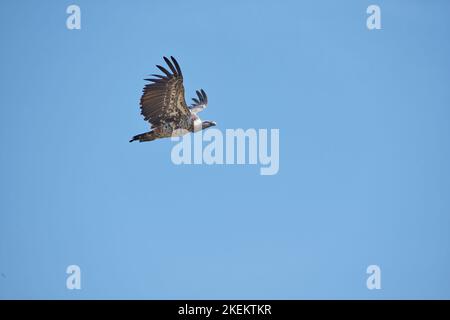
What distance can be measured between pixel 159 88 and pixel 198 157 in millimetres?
4703

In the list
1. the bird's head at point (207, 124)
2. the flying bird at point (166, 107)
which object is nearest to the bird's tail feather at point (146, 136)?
the flying bird at point (166, 107)

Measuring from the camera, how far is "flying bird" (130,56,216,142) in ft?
63.8

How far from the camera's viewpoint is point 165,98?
1964 centimetres

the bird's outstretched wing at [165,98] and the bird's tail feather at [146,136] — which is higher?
the bird's outstretched wing at [165,98]

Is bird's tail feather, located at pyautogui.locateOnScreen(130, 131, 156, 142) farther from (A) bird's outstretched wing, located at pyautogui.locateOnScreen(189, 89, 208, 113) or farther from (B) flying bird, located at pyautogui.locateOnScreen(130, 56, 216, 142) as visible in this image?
(A) bird's outstretched wing, located at pyautogui.locateOnScreen(189, 89, 208, 113)

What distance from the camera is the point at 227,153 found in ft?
77.9

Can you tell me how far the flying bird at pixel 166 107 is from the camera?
19438 millimetres

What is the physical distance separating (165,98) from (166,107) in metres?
0.27

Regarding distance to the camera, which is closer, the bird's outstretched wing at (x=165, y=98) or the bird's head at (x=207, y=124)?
the bird's outstretched wing at (x=165, y=98)

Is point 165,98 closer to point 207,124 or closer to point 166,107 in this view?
point 166,107

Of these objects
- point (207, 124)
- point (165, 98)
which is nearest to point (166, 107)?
point (165, 98)

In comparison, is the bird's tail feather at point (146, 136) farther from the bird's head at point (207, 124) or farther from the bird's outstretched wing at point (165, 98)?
the bird's head at point (207, 124)
